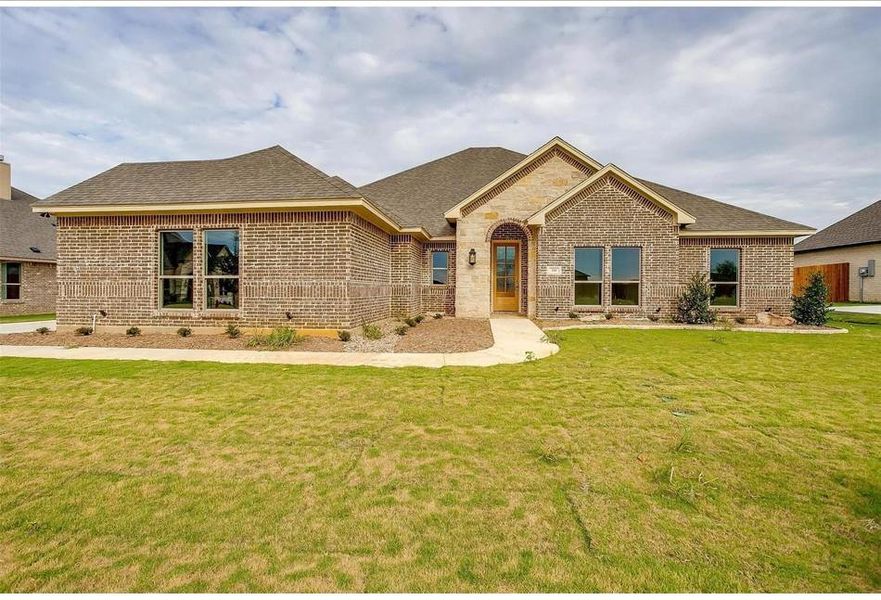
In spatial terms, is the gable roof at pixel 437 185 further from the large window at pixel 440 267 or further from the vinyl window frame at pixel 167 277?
the vinyl window frame at pixel 167 277

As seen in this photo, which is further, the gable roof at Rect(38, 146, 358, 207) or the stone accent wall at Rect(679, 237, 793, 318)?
the stone accent wall at Rect(679, 237, 793, 318)

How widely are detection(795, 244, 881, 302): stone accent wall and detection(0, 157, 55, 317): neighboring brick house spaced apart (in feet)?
154

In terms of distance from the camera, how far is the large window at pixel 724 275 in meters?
15.0

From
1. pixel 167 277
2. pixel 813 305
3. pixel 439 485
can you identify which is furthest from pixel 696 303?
pixel 167 277

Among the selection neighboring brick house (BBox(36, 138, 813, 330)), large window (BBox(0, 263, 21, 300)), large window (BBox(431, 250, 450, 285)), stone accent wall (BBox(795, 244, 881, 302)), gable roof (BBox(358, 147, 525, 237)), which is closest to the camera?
neighboring brick house (BBox(36, 138, 813, 330))

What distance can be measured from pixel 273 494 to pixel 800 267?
41.1m

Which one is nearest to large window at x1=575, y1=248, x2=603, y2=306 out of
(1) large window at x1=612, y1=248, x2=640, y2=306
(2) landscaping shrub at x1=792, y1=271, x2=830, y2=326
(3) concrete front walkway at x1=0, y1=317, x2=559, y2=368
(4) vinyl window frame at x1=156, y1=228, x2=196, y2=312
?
(1) large window at x1=612, y1=248, x2=640, y2=306

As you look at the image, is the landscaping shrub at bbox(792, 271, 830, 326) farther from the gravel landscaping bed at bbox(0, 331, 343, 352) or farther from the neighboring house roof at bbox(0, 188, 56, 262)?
the neighboring house roof at bbox(0, 188, 56, 262)

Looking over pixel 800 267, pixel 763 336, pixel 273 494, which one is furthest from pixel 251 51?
pixel 800 267

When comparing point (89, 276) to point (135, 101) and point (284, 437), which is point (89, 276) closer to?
point (135, 101)

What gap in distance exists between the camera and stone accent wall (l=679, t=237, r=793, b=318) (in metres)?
14.8

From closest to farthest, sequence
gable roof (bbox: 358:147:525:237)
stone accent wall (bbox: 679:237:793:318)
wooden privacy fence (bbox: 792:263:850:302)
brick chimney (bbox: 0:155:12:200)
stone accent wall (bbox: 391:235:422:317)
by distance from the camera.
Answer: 1. stone accent wall (bbox: 679:237:793:318)
2. stone accent wall (bbox: 391:235:422:317)
3. gable roof (bbox: 358:147:525:237)
4. brick chimney (bbox: 0:155:12:200)
5. wooden privacy fence (bbox: 792:263:850:302)

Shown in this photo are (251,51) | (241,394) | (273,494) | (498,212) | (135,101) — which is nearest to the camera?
(273,494)

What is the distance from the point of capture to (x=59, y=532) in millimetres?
2539
